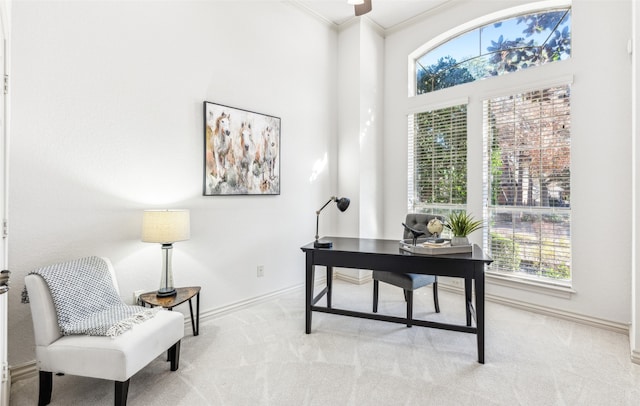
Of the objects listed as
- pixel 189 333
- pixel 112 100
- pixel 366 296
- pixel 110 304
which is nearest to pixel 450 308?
Answer: pixel 366 296

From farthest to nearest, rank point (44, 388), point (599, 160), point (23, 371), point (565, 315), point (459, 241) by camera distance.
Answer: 1. point (565, 315)
2. point (599, 160)
3. point (459, 241)
4. point (23, 371)
5. point (44, 388)

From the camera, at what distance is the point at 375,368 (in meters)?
2.09

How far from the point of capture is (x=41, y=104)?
6.76ft

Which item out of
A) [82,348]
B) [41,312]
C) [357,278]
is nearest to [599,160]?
[357,278]

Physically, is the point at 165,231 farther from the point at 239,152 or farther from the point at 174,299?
the point at 239,152

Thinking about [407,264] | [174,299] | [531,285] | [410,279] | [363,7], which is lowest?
[531,285]

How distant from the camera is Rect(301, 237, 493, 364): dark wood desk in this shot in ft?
6.97

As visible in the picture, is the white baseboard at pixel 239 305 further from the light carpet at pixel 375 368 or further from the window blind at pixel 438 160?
the window blind at pixel 438 160

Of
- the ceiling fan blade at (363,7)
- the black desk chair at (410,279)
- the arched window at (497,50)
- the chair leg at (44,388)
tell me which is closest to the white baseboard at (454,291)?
the chair leg at (44,388)

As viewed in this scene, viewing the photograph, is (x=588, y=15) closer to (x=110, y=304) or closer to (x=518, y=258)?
(x=518, y=258)

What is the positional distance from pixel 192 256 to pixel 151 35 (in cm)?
194

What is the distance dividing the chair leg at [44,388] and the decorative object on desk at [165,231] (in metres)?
0.75

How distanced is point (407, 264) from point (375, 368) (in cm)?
75

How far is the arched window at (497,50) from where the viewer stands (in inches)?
121
